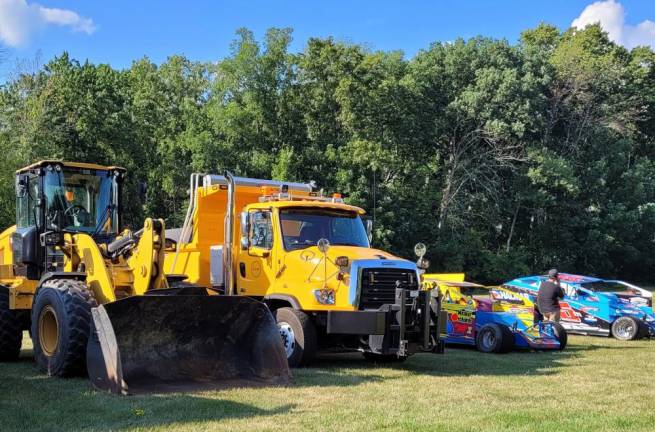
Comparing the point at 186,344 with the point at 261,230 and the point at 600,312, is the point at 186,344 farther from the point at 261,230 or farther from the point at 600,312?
the point at 600,312

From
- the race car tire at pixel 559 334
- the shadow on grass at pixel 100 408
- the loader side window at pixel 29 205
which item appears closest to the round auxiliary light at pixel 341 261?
the shadow on grass at pixel 100 408

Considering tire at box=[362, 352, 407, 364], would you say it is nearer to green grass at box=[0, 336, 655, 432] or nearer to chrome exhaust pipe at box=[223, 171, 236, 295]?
green grass at box=[0, 336, 655, 432]

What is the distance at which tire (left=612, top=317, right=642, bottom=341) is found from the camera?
18.0 meters

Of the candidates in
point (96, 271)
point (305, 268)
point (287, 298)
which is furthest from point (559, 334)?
point (96, 271)

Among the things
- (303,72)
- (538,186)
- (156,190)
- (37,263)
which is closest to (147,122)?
(156,190)

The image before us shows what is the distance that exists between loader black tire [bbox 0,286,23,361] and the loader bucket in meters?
3.13

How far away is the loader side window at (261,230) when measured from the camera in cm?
1198

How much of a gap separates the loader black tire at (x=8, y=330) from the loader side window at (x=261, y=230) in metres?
3.91

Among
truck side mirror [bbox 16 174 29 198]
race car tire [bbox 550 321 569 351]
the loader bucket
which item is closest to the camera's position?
the loader bucket

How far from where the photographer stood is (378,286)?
11.1 m

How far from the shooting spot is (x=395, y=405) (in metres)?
8.27

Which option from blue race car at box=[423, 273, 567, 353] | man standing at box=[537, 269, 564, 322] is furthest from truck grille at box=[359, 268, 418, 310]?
man standing at box=[537, 269, 564, 322]

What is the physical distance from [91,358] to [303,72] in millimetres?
30002

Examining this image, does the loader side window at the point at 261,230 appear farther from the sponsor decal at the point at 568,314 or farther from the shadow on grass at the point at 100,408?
the sponsor decal at the point at 568,314
